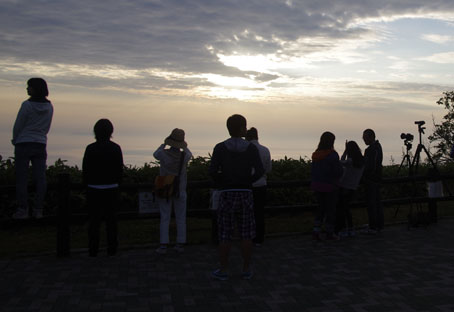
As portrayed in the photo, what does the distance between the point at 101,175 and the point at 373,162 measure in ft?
17.2

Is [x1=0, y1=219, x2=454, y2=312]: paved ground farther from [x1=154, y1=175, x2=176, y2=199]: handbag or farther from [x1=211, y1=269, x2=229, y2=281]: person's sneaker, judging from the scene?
[x1=154, y1=175, x2=176, y2=199]: handbag

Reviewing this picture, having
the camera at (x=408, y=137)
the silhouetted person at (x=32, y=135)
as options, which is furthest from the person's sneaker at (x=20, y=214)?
the camera at (x=408, y=137)

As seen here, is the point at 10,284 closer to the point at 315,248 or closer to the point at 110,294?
the point at 110,294

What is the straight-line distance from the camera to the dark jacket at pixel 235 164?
687 centimetres

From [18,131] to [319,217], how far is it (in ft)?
17.7

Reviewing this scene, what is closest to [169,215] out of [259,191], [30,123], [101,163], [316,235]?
[101,163]

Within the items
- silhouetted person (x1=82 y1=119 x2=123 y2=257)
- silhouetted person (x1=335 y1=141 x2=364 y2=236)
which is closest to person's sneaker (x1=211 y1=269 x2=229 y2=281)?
silhouetted person (x1=82 y1=119 x2=123 y2=257)

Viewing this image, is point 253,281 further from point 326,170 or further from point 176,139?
point 326,170

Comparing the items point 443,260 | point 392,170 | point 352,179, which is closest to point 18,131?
point 352,179

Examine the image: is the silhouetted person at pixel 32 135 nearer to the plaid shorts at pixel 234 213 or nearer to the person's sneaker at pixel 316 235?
the plaid shorts at pixel 234 213

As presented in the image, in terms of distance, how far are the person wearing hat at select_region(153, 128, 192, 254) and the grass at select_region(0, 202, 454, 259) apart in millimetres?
837

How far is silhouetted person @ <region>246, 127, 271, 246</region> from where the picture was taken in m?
9.32

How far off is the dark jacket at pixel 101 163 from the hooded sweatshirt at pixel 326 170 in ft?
11.7

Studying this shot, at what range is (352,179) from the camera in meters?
10.2
